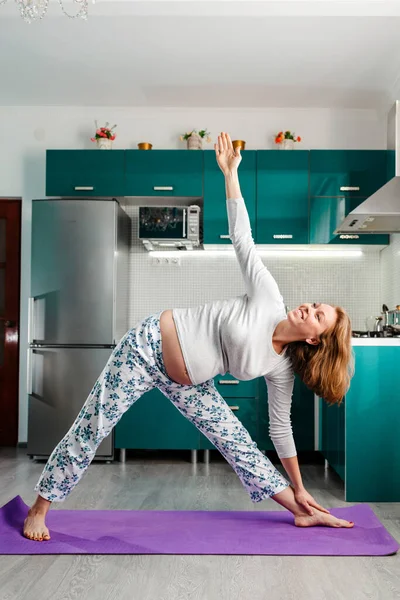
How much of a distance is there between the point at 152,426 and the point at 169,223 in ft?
4.58

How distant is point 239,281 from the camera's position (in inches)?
196

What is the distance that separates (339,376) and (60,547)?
1.20 m

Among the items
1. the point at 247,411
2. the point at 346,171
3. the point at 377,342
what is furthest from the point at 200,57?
the point at 247,411

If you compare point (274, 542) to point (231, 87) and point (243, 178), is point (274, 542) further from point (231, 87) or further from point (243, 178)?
point (231, 87)

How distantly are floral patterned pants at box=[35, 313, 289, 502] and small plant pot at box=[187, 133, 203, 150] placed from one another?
2580 millimetres

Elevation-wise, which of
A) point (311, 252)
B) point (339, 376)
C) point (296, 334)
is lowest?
point (339, 376)

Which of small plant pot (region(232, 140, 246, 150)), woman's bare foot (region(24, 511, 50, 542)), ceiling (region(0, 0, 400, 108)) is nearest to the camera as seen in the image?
Answer: woman's bare foot (region(24, 511, 50, 542))

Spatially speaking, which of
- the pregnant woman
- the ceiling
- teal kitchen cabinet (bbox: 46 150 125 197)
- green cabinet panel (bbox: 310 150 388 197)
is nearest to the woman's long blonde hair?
the pregnant woman

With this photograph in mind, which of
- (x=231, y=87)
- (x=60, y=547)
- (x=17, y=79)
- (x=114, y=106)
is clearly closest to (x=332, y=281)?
(x=231, y=87)

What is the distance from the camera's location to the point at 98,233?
4.45 meters

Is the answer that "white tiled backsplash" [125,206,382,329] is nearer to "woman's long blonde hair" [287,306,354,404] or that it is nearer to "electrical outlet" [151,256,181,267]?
"electrical outlet" [151,256,181,267]

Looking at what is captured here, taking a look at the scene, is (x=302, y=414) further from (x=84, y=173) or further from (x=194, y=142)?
(x=84, y=173)

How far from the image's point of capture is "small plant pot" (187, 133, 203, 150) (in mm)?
4773

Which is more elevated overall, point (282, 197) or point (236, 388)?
point (282, 197)
